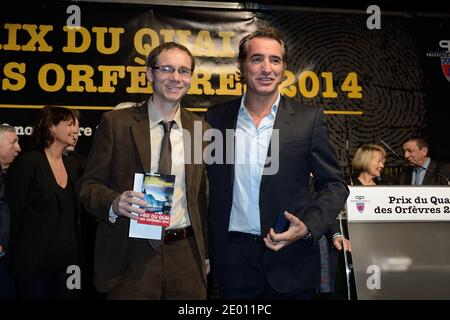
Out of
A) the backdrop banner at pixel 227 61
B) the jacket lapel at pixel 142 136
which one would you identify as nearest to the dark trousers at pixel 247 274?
the jacket lapel at pixel 142 136

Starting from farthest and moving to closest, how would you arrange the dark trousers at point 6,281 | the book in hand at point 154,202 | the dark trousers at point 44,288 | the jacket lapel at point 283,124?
the dark trousers at point 6,281, the dark trousers at point 44,288, the jacket lapel at point 283,124, the book in hand at point 154,202

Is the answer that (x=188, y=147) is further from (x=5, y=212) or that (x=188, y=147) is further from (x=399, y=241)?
(x=399, y=241)

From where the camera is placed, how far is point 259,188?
2189 mm

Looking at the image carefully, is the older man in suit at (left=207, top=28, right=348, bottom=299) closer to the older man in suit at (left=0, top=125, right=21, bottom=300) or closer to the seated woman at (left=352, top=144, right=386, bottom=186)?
the older man in suit at (left=0, top=125, right=21, bottom=300)

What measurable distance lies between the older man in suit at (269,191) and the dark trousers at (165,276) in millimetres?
148

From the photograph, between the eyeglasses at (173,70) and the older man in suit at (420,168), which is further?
the older man in suit at (420,168)

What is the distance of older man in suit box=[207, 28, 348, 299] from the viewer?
213 cm

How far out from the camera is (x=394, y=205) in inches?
152

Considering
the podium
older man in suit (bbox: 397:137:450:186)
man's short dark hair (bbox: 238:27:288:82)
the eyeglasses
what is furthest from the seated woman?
the eyeglasses

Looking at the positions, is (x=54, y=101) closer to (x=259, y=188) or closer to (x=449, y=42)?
(x=259, y=188)

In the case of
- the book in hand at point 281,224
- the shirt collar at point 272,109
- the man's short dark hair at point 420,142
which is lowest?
the book in hand at point 281,224

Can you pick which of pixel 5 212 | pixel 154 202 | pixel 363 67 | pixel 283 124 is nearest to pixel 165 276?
pixel 154 202

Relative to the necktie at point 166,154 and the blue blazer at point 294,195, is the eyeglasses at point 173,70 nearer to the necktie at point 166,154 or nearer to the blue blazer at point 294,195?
the necktie at point 166,154

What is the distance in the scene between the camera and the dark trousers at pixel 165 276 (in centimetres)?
205
